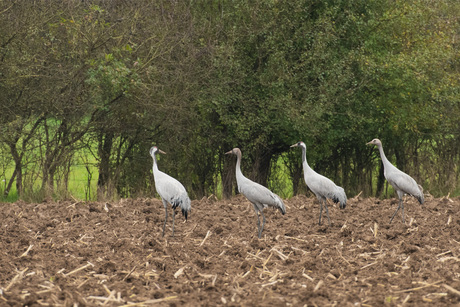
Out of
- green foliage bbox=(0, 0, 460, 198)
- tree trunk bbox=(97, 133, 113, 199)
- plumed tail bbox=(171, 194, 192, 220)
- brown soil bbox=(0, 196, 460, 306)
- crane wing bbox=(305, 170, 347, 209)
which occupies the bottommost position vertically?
brown soil bbox=(0, 196, 460, 306)

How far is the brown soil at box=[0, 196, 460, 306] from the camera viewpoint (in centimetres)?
617

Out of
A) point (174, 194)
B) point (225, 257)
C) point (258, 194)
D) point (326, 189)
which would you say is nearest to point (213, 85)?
point (326, 189)

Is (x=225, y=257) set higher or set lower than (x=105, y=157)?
lower

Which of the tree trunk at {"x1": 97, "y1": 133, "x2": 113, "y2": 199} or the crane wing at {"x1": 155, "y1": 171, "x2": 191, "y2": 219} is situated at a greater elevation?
the tree trunk at {"x1": 97, "y1": 133, "x2": 113, "y2": 199}

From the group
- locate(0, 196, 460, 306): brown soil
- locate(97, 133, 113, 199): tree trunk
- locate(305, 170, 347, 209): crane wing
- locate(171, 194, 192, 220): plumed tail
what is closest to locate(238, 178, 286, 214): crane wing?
locate(0, 196, 460, 306): brown soil

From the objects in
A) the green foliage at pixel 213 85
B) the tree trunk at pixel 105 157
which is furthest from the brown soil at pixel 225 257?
the tree trunk at pixel 105 157

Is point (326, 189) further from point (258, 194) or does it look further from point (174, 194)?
point (174, 194)

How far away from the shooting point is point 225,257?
7.89m

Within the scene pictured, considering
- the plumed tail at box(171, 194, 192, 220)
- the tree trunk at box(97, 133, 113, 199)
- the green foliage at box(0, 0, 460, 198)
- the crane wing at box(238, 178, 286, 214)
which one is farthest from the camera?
the tree trunk at box(97, 133, 113, 199)

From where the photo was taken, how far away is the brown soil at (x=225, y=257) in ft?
20.2

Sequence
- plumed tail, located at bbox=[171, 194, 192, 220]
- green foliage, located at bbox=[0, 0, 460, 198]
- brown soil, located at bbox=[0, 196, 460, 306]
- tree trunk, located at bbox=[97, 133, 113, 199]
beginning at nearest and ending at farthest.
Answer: brown soil, located at bbox=[0, 196, 460, 306], plumed tail, located at bbox=[171, 194, 192, 220], green foliage, located at bbox=[0, 0, 460, 198], tree trunk, located at bbox=[97, 133, 113, 199]

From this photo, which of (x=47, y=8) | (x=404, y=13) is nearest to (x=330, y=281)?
(x=47, y=8)

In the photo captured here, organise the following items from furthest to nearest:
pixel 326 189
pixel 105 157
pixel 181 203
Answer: pixel 105 157 → pixel 326 189 → pixel 181 203

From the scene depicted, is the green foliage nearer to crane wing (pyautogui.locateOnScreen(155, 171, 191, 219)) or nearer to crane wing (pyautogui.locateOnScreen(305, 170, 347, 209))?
crane wing (pyautogui.locateOnScreen(155, 171, 191, 219))
